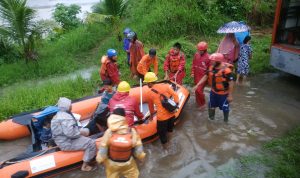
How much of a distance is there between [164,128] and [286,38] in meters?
4.72

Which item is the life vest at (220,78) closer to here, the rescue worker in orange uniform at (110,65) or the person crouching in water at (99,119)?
the person crouching in water at (99,119)

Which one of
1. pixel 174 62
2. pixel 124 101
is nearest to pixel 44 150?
pixel 124 101

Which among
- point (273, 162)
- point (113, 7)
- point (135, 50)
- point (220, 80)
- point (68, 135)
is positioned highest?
point (113, 7)

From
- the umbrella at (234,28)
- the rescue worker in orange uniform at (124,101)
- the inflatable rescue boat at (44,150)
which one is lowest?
the inflatable rescue boat at (44,150)

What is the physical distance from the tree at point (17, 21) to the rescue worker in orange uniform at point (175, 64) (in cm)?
424

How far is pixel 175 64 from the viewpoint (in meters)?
7.06

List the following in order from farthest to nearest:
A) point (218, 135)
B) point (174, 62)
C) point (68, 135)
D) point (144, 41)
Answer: point (144, 41), point (174, 62), point (218, 135), point (68, 135)

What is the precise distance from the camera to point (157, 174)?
5008 mm

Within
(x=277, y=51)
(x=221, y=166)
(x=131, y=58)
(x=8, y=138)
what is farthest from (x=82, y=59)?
(x=221, y=166)

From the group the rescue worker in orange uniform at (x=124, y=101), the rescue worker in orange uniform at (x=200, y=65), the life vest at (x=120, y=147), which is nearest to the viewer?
the life vest at (x=120, y=147)

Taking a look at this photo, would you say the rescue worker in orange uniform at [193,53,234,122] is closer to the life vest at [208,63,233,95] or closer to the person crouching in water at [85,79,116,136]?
the life vest at [208,63,233,95]

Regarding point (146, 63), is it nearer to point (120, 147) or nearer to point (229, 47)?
point (229, 47)

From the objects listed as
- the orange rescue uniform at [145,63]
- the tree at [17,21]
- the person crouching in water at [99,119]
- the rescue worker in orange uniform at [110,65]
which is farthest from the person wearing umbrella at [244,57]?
the tree at [17,21]

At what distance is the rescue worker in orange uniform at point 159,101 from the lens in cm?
511
